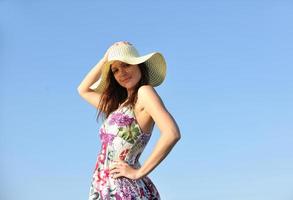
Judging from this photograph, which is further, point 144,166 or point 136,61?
point 136,61

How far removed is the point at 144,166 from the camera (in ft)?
14.5

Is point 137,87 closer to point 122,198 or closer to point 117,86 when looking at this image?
point 117,86

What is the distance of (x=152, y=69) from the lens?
4.98 meters

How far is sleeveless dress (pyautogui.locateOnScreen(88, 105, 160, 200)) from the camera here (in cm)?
454

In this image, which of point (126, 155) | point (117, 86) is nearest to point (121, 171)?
point (126, 155)

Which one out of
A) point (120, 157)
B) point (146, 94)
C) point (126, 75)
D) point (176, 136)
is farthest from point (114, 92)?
point (176, 136)

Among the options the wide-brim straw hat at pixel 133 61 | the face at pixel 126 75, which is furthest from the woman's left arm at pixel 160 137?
the wide-brim straw hat at pixel 133 61

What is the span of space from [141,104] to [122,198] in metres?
0.74

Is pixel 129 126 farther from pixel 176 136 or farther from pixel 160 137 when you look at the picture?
pixel 176 136

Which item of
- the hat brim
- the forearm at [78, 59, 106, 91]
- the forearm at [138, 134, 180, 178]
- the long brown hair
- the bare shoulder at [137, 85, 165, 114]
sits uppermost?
the forearm at [78, 59, 106, 91]

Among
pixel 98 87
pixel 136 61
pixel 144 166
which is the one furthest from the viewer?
pixel 98 87

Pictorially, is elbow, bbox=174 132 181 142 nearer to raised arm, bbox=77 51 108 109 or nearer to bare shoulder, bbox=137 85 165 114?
bare shoulder, bbox=137 85 165 114

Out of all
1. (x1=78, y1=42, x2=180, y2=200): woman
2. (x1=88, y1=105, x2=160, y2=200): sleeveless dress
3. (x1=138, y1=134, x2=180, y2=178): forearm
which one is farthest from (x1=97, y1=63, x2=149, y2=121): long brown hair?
(x1=138, y1=134, x2=180, y2=178): forearm

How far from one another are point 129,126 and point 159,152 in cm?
38
